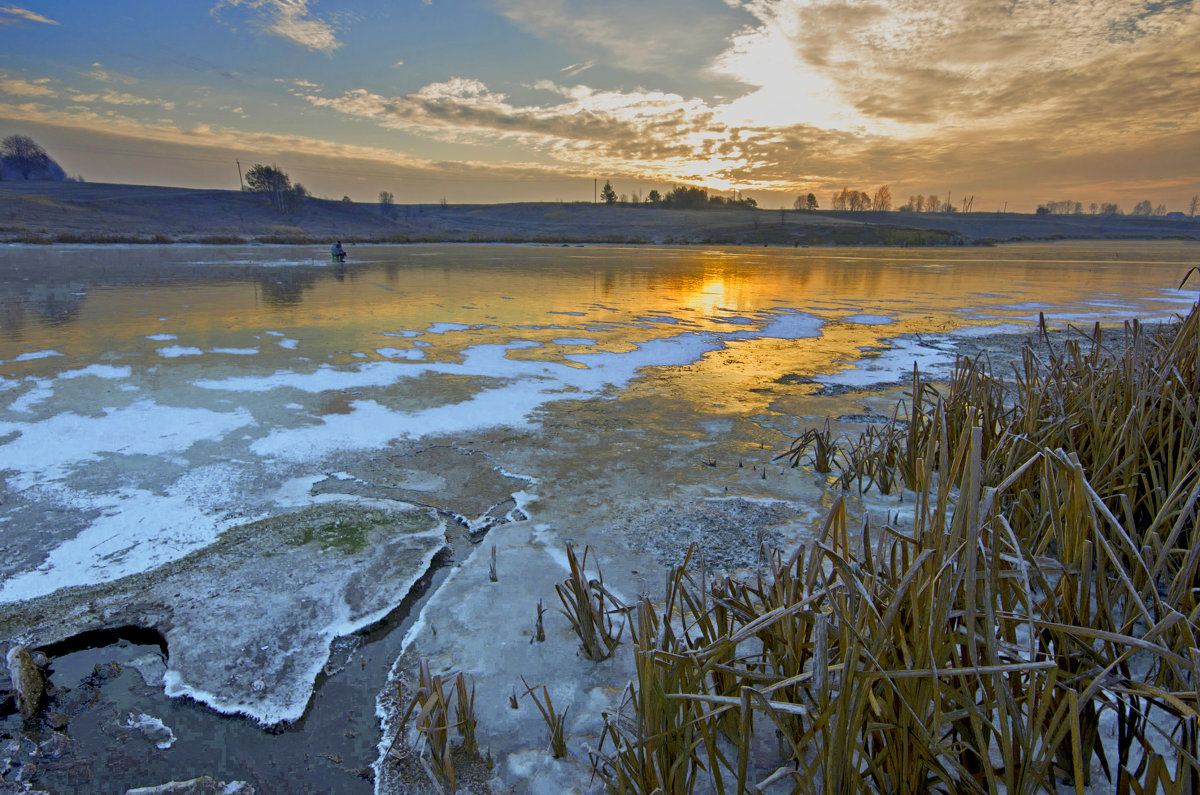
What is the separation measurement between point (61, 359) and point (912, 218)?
107845mm

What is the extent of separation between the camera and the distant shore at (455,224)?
159 feet

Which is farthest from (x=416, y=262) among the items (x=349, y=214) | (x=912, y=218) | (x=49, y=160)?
(x=49, y=160)

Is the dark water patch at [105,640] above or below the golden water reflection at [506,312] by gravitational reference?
below

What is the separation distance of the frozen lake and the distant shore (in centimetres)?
3366

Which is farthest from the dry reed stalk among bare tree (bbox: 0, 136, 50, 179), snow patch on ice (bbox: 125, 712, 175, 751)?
bare tree (bbox: 0, 136, 50, 179)

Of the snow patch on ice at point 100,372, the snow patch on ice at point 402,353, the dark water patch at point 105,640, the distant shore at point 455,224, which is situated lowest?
the dark water patch at point 105,640

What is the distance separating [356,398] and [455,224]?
10030 cm

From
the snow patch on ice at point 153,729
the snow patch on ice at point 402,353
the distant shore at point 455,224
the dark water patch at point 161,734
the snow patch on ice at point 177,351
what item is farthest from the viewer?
the distant shore at point 455,224

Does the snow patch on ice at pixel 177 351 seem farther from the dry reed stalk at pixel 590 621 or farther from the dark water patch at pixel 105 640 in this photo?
the dry reed stalk at pixel 590 621

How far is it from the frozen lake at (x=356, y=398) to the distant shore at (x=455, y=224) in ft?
110

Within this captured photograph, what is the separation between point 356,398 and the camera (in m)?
6.27

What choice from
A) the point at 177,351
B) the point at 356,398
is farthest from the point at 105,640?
the point at 177,351

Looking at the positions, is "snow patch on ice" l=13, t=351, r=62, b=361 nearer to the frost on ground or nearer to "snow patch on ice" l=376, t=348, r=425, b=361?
"snow patch on ice" l=376, t=348, r=425, b=361

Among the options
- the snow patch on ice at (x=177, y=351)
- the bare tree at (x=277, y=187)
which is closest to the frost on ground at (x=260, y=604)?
the snow patch on ice at (x=177, y=351)
